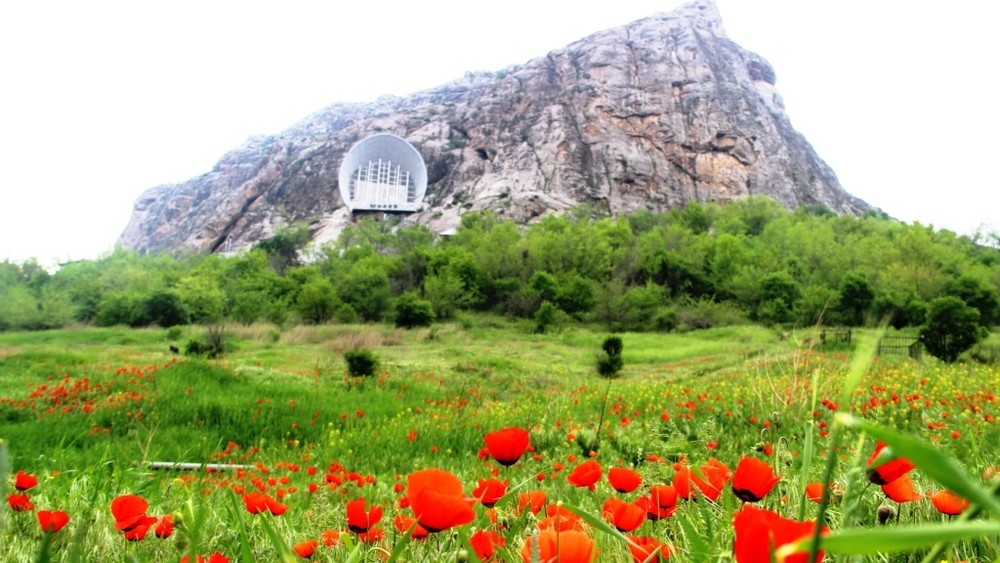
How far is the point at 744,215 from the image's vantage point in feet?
185

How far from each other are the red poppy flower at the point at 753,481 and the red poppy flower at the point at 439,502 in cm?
52

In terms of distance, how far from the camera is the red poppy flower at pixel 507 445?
1.12m

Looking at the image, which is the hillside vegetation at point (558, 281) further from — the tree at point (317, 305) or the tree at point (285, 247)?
the tree at point (285, 247)

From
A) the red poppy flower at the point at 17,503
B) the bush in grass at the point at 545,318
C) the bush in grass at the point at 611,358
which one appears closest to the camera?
the red poppy flower at the point at 17,503

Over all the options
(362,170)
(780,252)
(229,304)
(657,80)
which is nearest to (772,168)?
(657,80)

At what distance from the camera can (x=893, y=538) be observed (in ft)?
0.82

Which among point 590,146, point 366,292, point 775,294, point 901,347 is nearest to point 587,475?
point 901,347

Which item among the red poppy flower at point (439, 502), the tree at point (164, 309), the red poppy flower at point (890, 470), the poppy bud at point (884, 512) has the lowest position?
the tree at point (164, 309)

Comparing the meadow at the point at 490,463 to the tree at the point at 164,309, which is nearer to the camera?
the meadow at the point at 490,463

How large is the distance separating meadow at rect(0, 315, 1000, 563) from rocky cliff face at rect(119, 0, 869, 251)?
54455 mm

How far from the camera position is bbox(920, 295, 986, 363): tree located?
13.7m

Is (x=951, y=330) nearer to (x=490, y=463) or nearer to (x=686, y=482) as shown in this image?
(x=490, y=463)

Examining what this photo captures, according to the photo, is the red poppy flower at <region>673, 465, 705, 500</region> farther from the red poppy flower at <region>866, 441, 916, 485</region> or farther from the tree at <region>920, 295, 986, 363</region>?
the tree at <region>920, 295, 986, 363</region>

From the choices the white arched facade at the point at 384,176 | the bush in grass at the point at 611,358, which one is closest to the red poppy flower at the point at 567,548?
the bush in grass at the point at 611,358
